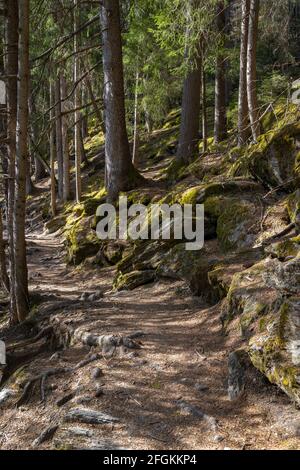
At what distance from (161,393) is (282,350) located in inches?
57.2

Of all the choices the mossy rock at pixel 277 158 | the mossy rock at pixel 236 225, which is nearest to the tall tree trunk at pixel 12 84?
the mossy rock at pixel 236 225

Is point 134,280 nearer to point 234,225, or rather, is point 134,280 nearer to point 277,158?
point 234,225

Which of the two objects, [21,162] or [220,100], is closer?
[21,162]

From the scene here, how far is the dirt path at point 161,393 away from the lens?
4227 millimetres

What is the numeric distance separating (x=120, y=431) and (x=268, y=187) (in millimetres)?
6187

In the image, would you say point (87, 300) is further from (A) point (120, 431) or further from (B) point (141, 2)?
(B) point (141, 2)

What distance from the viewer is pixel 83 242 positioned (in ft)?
42.6

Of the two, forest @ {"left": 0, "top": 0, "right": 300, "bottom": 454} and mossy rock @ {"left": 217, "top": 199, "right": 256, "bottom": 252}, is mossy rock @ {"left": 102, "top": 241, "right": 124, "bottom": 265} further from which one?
mossy rock @ {"left": 217, "top": 199, "right": 256, "bottom": 252}

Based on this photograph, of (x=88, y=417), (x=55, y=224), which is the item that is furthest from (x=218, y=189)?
(x=55, y=224)

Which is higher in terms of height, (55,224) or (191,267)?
(55,224)

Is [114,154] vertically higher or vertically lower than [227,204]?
higher

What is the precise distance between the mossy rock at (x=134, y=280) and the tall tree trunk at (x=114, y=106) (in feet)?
13.9
